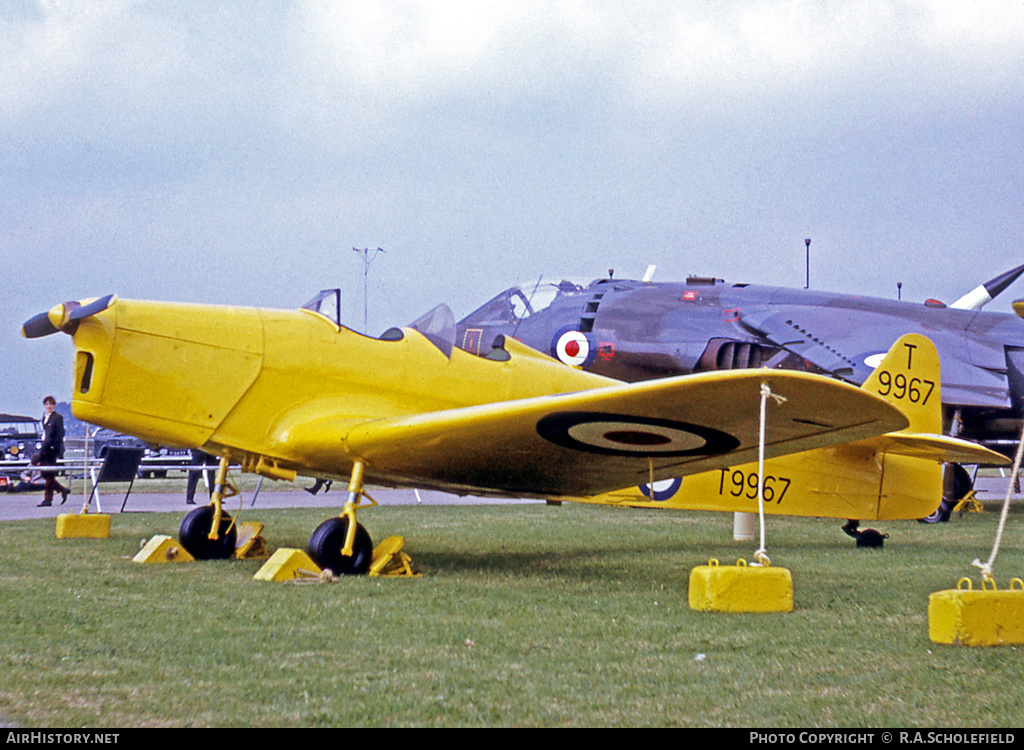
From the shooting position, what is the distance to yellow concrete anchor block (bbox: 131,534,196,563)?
715cm

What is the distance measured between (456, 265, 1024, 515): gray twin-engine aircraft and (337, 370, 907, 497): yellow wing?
8099 millimetres

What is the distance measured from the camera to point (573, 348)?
1566 centimetres

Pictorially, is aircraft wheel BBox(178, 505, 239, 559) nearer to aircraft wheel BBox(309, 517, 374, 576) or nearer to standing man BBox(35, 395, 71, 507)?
aircraft wheel BBox(309, 517, 374, 576)

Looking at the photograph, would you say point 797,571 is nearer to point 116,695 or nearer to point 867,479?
point 867,479

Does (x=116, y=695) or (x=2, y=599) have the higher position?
(x=116, y=695)

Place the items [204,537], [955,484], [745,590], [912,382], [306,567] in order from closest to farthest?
[745,590] → [306,567] → [204,537] → [912,382] → [955,484]

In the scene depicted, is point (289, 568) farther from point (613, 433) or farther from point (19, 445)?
point (19, 445)

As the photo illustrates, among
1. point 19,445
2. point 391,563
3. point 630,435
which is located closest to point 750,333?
point 630,435

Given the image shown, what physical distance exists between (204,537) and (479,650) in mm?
4227

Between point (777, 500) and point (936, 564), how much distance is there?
1399 mm

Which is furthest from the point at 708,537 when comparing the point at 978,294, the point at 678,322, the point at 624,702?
the point at 978,294

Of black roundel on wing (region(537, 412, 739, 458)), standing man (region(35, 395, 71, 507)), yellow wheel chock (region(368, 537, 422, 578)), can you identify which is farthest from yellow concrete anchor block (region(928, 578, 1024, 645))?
standing man (region(35, 395, 71, 507))

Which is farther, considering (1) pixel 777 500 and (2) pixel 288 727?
(1) pixel 777 500

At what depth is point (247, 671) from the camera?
11.7 feet
